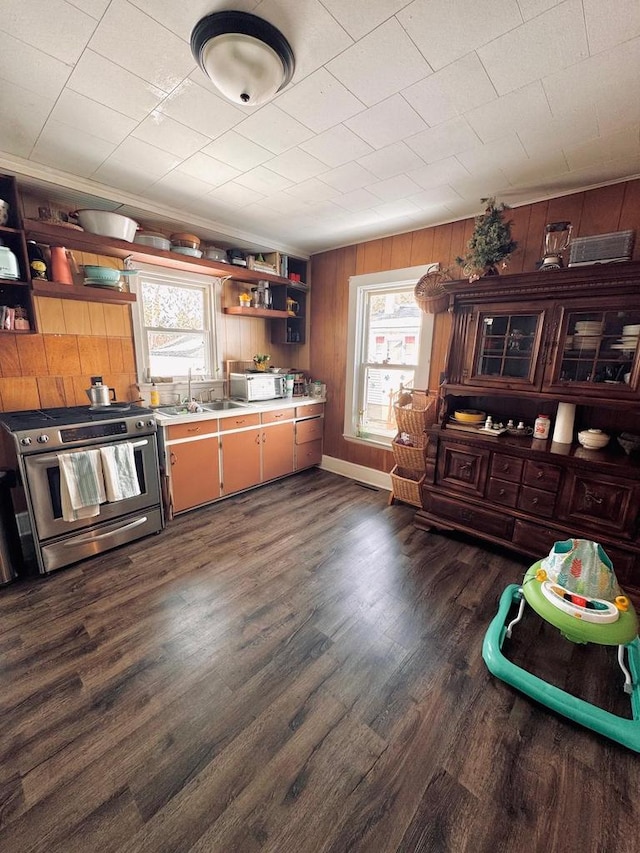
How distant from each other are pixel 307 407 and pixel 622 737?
128 inches

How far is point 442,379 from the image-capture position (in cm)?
278

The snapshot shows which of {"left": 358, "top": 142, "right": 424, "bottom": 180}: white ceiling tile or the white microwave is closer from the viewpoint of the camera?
{"left": 358, "top": 142, "right": 424, "bottom": 180}: white ceiling tile

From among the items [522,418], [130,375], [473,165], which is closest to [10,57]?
[130,375]

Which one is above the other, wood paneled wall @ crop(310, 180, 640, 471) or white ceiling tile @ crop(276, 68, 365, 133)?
white ceiling tile @ crop(276, 68, 365, 133)

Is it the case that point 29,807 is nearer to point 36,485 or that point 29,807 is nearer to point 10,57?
point 36,485

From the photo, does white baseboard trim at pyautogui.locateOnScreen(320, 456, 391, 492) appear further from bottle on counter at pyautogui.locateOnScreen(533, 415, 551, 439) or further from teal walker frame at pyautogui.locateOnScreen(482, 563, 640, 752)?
teal walker frame at pyautogui.locateOnScreen(482, 563, 640, 752)

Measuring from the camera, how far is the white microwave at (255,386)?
352cm

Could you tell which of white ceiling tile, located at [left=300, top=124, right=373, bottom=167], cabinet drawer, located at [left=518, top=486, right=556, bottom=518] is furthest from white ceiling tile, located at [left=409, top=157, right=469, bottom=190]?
cabinet drawer, located at [left=518, top=486, right=556, bottom=518]

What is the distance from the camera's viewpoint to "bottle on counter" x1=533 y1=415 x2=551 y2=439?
2443 mm

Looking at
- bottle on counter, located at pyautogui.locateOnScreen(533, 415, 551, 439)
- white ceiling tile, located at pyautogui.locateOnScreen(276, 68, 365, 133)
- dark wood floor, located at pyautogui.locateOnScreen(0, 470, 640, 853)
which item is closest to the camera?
dark wood floor, located at pyautogui.locateOnScreen(0, 470, 640, 853)

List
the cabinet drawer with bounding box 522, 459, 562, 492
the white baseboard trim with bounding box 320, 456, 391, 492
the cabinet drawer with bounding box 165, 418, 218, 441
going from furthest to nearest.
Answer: the white baseboard trim with bounding box 320, 456, 391, 492
the cabinet drawer with bounding box 165, 418, 218, 441
the cabinet drawer with bounding box 522, 459, 562, 492

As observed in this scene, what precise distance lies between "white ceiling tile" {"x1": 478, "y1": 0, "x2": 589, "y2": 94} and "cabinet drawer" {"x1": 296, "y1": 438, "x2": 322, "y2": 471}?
3.20 meters

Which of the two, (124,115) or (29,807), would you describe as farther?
(124,115)

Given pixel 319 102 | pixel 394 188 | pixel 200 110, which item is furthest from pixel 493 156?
pixel 200 110
